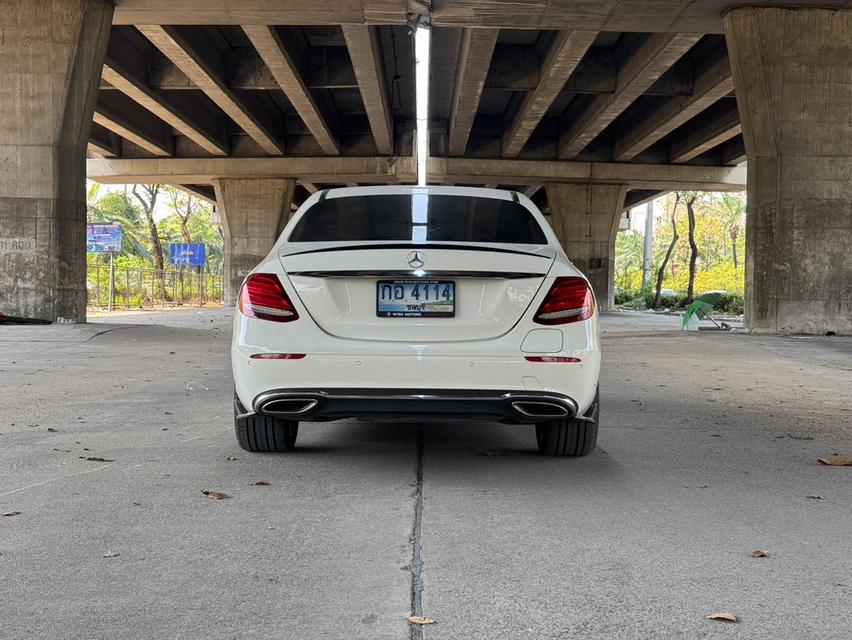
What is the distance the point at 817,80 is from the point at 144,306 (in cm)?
3052

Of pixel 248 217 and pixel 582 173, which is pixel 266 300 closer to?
pixel 582 173

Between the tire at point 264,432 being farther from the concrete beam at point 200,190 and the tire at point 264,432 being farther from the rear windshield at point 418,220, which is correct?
the concrete beam at point 200,190

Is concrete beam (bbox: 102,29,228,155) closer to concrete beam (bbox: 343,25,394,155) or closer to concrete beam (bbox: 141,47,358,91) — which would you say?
concrete beam (bbox: 141,47,358,91)

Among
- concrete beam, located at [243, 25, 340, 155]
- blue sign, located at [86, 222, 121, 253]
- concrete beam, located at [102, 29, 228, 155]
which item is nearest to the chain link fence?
blue sign, located at [86, 222, 121, 253]

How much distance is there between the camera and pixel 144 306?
125 feet

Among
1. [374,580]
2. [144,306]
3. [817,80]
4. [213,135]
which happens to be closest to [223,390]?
[374,580]

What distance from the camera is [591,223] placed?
39.6m

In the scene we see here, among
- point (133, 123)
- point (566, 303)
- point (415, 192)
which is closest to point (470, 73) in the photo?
point (133, 123)

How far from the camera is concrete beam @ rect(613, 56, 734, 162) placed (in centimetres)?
2273

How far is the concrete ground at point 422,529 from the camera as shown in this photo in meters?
2.48

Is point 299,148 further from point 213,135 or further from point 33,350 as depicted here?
point 33,350

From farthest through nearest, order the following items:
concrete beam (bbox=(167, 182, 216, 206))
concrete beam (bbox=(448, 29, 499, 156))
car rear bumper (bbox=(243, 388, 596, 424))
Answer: concrete beam (bbox=(167, 182, 216, 206))
concrete beam (bbox=(448, 29, 499, 156))
car rear bumper (bbox=(243, 388, 596, 424))

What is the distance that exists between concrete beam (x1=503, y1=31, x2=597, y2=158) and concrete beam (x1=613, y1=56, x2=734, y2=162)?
4.00 m

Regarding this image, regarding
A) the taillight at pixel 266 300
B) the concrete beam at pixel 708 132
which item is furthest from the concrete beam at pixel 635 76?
the taillight at pixel 266 300
